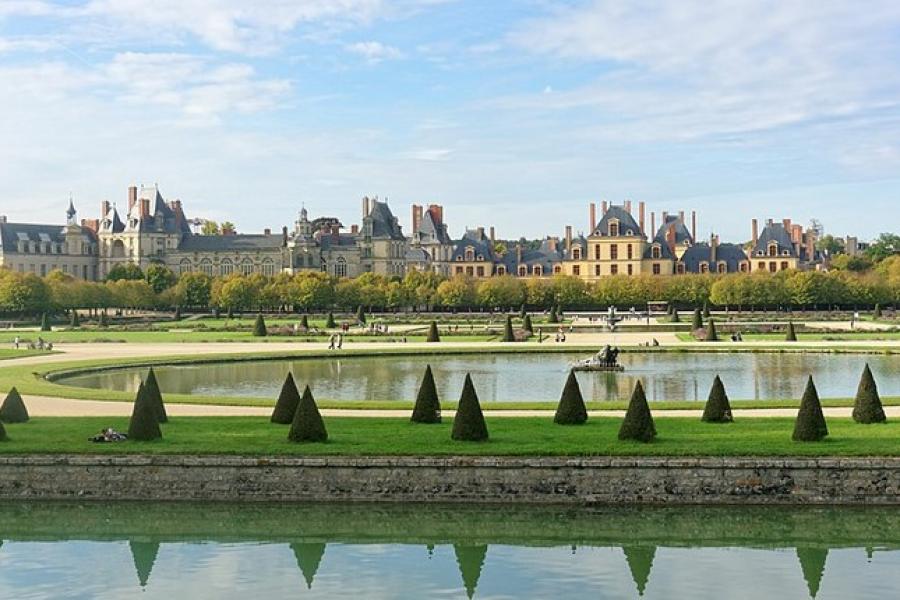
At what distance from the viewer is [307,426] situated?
57.6 ft

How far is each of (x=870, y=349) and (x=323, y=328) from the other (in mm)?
25459

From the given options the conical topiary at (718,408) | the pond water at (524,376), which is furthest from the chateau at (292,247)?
the conical topiary at (718,408)

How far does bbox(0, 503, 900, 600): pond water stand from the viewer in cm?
1336

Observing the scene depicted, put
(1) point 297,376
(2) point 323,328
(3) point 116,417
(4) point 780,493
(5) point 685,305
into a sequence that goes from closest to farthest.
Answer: (4) point 780,493 < (3) point 116,417 < (1) point 297,376 < (2) point 323,328 < (5) point 685,305

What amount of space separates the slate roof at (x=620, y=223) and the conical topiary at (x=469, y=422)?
245 feet

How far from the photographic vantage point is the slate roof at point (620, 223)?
3597 inches

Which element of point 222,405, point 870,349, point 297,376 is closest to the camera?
point 222,405

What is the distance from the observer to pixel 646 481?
16.1 m

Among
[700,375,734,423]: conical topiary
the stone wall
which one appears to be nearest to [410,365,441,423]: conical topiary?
the stone wall

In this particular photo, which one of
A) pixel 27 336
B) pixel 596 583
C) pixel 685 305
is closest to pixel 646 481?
pixel 596 583

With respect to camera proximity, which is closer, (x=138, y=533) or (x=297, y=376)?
(x=138, y=533)

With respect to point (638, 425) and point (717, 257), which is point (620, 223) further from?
point (638, 425)

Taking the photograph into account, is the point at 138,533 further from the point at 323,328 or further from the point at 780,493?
the point at 323,328

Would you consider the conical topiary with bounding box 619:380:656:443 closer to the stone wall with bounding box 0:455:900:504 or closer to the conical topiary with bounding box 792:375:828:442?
the stone wall with bounding box 0:455:900:504
